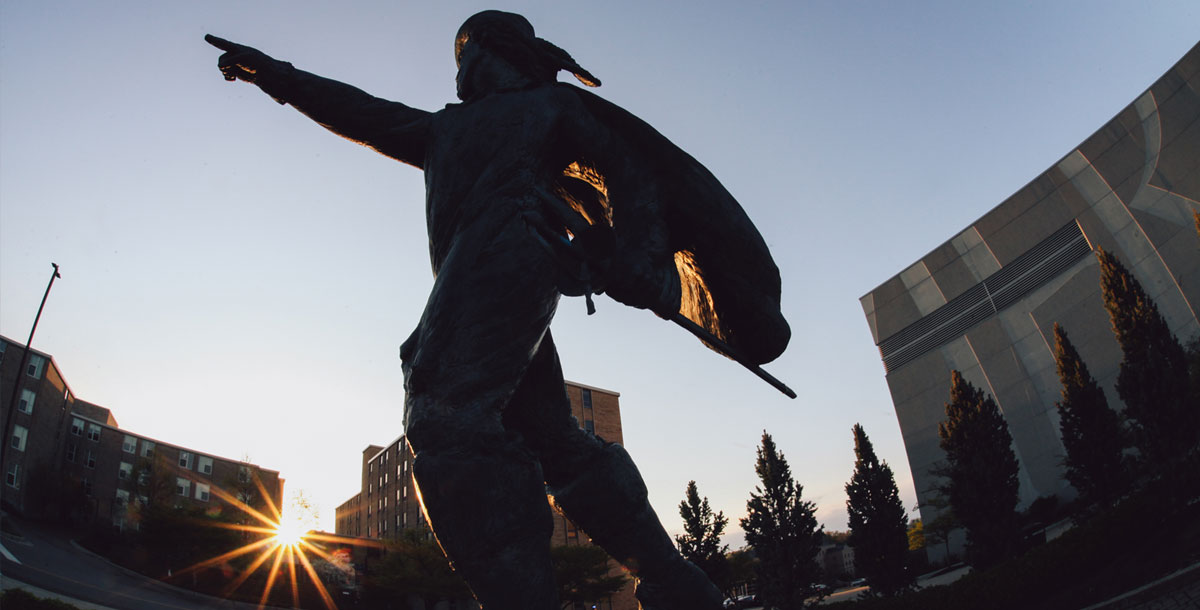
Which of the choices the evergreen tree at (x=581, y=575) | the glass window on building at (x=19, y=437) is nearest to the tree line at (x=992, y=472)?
the evergreen tree at (x=581, y=575)

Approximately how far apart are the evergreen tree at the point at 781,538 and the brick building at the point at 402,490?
12.9 meters

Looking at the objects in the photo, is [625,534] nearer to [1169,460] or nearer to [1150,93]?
[1169,460]

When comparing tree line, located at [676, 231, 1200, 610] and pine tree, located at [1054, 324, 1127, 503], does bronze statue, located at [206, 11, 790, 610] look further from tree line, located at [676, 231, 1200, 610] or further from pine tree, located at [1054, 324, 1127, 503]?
pine tree, located at [1054, 324, 1127, 503]

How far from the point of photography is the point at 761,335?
175 centimetres

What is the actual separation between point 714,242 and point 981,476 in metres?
32.4

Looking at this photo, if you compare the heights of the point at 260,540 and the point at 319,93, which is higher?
the point at 260,540

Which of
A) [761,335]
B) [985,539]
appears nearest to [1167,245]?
[985,539]

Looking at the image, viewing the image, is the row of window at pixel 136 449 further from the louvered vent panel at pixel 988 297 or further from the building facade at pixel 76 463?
the louvered vent panel at pixel 988 297

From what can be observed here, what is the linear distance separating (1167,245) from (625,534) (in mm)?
40929

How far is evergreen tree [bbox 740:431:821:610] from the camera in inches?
1052

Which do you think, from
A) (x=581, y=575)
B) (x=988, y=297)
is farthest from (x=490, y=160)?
(x=988, y=297)

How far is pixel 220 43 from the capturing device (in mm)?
1795

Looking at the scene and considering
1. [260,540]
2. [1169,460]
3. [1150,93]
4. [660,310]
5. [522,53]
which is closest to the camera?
[660,310]

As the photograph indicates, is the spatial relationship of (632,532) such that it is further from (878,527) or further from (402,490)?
(402,490)
